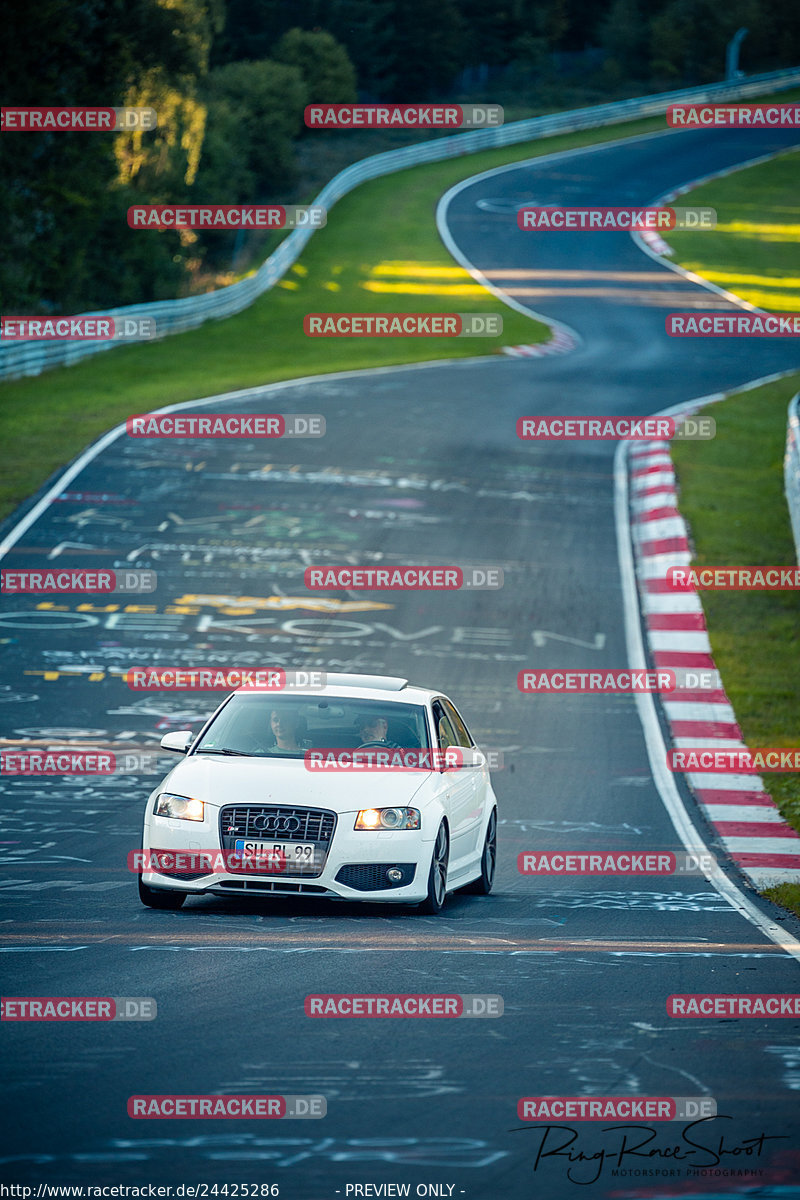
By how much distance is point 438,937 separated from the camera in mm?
8883

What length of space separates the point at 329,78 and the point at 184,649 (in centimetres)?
6159

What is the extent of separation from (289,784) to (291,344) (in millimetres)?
34586

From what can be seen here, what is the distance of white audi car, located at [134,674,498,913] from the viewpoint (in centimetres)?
933

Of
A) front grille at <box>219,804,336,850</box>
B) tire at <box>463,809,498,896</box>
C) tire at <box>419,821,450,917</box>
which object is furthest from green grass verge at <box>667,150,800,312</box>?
front grille at <box>219,804,336,850</box>

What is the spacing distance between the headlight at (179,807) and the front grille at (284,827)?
0.18 metres

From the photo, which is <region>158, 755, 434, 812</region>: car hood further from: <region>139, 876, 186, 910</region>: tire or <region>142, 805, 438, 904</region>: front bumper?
<region>139, 876, 186, 910</region>: tire

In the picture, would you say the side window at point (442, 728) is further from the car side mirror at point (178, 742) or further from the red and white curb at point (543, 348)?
the red and white curb at point (543, 348)

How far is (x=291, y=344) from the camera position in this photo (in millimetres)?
43125

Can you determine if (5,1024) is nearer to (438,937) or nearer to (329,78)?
(438,937)

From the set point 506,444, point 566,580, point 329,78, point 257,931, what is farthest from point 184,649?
point 329,78

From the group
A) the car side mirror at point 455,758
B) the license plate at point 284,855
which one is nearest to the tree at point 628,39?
the car side mirror at point 455,758

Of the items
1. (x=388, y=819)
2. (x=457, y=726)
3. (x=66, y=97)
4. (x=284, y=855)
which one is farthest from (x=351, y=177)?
(x=284, y=855)

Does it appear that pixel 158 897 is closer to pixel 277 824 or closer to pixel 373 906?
pixel 277 824

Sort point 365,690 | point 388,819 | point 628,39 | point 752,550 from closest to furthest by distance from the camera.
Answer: point 388,819 → point 365,690 → point 752,550 → point 628,39
